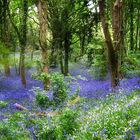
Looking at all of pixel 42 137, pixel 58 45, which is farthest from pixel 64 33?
pixel 42 137

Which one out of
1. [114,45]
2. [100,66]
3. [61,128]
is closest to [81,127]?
[61,128]

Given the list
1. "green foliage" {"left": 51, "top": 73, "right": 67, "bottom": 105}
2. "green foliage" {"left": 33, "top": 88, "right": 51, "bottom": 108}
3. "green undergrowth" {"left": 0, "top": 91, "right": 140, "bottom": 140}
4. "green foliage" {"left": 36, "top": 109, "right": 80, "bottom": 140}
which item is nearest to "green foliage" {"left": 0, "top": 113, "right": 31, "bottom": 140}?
"green undergrowth" {"left": 0, "top": 91, "right": 140, "bottom": 140}

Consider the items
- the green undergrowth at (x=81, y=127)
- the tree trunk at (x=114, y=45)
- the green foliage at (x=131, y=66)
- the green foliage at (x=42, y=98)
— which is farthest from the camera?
the green foliage at (x=131, y=66)

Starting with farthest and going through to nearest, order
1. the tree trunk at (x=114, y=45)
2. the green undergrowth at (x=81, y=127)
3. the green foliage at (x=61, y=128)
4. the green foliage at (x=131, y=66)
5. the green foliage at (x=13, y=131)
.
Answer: the green foliage at (x=131, y=66), the tree trunk at (x=114, y=45), the green foliage at (x=13, y=131), the green foliage at (x=61, y=128), the green undergrowth at (x=81, y=127)

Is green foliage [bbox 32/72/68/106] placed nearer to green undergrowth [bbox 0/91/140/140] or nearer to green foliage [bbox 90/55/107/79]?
green undergrowth [bbox 0/91/140/140]

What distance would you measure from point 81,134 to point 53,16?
61.2 ft

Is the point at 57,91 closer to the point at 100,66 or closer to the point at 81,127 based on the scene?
the point at 81,127

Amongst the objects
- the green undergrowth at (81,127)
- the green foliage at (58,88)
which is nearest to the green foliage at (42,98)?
the green foliage at (58,88)

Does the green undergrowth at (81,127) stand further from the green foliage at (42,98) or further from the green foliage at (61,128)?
the green foliage at (42,98)

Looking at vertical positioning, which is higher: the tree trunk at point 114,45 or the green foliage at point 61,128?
the tree trunk at point 114,45

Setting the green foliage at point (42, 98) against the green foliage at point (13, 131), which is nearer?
the green foliage at point (13, 131)

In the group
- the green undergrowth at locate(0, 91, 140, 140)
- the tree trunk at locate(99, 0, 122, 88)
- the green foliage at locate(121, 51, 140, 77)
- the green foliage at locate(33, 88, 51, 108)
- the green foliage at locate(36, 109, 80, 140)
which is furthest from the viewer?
the green foliage at locate(121, 51, 140, 77)

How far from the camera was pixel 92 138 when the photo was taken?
5184mm

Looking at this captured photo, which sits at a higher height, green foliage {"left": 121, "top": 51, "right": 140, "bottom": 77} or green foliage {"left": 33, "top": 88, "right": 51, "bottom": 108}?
green foliage {"left": 121, "top": 51, "right": 140, "bottom": 77}
